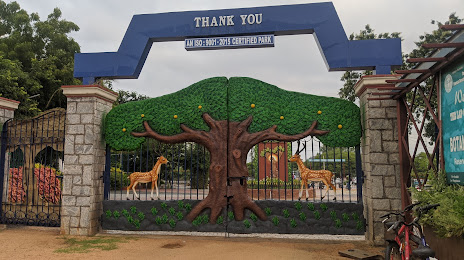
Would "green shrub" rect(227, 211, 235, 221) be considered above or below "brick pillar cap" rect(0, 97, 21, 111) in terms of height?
below

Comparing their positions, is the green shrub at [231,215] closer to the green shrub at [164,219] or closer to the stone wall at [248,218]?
the stone wall at [248,218]

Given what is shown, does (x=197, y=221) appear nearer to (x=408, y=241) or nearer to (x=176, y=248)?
(x=176, y=248)

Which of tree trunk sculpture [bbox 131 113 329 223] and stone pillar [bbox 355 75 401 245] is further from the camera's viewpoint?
tree trunk sculpture [bbox 131 113 329 223]

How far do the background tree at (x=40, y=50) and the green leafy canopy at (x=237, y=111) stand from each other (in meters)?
13.3

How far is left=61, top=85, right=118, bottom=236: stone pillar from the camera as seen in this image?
7473mm

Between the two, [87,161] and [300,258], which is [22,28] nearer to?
[87,161]

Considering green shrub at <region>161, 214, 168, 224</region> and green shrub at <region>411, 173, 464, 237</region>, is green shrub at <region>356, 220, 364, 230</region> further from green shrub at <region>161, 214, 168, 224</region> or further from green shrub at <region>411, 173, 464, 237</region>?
green shrub at <region>161, 214, 168, 224</region>

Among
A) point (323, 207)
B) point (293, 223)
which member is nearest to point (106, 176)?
point (293, 223)

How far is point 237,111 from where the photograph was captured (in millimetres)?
7523

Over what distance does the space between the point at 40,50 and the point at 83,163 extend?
1933 centimetres

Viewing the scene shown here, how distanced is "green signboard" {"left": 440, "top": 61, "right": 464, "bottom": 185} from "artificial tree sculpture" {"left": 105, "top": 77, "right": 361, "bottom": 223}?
266cm

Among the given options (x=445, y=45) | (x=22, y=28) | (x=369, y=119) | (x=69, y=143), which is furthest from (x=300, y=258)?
(x=22, y=28)

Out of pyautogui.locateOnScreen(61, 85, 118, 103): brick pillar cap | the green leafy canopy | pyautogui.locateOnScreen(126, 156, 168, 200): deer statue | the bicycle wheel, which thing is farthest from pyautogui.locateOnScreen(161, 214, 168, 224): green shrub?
the bicycle wheel

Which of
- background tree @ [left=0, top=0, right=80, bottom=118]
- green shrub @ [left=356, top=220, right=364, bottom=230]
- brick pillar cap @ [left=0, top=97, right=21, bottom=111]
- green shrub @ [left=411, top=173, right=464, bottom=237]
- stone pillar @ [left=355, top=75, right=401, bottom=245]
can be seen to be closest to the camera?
green shrub @ [left=411, top=173, right=464, bottom=237]
